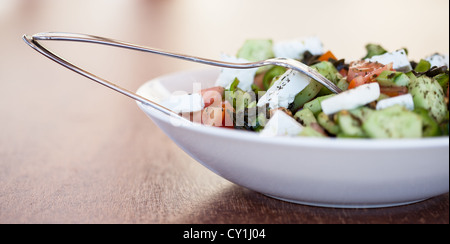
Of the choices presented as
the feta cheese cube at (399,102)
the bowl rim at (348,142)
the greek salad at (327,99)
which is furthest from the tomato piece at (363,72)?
the bowl rim at (348,142)

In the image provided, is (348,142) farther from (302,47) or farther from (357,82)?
(302,47)

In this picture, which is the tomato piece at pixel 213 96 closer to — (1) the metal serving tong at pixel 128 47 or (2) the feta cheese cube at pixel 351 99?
(1) the metal serving tong at pixel 128 47

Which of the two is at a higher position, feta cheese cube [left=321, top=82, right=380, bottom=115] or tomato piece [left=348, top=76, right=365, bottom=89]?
tomato piece [left=348, top=76, right=365, bottom=89]

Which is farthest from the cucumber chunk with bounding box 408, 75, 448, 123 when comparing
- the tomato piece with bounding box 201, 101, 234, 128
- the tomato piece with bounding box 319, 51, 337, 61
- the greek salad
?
the tomato piece with bounding box 319, 51, 337, 61

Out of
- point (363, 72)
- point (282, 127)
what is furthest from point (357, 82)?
point (282, 127)

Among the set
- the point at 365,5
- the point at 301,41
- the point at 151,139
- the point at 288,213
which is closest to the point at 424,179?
the point at 288,213

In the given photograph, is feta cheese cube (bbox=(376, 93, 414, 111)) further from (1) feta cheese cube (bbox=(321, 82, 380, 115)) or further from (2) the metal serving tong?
(2) the metal serving tong
